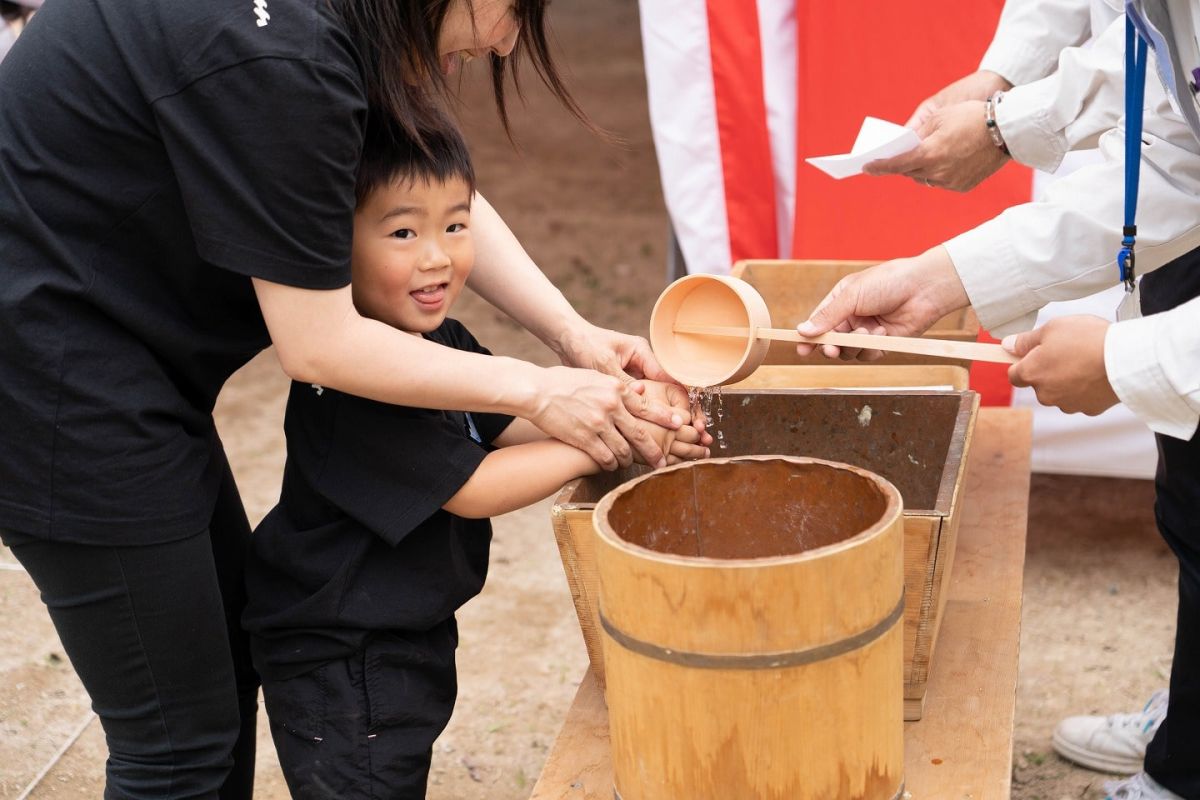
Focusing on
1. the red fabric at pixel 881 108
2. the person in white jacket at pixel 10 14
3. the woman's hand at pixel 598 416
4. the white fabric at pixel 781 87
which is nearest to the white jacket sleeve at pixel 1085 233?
the woman's hand at pixel 598 416

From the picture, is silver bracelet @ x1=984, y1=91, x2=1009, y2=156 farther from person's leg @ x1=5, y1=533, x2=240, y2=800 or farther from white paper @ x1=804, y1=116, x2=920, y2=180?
person's leg @ x1=5, y1=533, x2=240, y2=800

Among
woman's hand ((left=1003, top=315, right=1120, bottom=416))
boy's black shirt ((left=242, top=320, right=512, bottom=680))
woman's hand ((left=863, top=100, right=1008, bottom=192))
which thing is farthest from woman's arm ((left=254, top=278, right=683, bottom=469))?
woman's hand ((left=863, top=100, right=1008, bottom=192))

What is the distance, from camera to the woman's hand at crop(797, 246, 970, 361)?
1886mm

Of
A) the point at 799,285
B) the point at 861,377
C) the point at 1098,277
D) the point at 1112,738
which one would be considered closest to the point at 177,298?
the point at 861,377

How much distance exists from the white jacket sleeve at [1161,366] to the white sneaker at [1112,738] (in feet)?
3.76

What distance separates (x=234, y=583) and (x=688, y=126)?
Answer: 76.3 inches

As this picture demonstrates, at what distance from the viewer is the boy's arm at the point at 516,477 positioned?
156 centimetres

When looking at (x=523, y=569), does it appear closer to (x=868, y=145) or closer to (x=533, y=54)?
(x=868, y=145)

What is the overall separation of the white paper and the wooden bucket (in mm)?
794

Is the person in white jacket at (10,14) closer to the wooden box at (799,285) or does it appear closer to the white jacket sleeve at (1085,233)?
the wooden box at (799,285)

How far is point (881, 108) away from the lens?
3137 mm

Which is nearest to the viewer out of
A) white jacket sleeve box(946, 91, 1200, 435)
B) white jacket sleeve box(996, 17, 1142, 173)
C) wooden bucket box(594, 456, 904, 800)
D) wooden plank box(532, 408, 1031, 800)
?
wooden bucket box(594, 456, 904, 800)

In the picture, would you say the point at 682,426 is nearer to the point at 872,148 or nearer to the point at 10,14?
the point at 872,148

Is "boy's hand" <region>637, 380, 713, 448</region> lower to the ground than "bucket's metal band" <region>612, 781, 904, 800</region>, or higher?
higher
